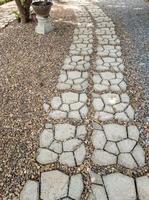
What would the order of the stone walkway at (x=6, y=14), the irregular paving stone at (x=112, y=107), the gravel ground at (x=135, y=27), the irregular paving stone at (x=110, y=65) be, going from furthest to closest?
the stone walkway at (x=6, y=14) → the irregular paving stone at (x=110, y=65) → the gravel ground at (x=135, y=27) → the irregular paving stone at (x=112, y=107)

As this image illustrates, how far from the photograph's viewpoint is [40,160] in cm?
345

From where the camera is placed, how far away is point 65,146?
11.9ft

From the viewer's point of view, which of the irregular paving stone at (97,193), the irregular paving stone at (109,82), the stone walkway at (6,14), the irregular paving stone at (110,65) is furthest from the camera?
the stone walkway at (6,14)

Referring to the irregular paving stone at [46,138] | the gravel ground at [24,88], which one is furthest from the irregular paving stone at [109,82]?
the irregular paving stone at [46,138]

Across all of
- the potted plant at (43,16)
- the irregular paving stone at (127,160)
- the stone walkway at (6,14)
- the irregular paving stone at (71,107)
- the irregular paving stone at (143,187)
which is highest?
the potted plant at (43,16)

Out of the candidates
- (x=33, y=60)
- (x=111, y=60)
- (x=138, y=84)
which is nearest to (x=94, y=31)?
(x=111, y=60)

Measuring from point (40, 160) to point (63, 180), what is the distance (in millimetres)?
448

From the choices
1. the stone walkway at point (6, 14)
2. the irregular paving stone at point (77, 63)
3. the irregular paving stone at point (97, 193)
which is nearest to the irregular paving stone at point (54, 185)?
the irregular paving stone at point (97, 193)

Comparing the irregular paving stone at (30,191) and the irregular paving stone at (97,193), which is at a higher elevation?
the irregular paving stone at (30,191)

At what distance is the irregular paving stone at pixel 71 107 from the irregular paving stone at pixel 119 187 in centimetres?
121

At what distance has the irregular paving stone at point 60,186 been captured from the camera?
3020 mm

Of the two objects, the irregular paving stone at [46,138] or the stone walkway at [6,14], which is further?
the stone walkway at [6,14]

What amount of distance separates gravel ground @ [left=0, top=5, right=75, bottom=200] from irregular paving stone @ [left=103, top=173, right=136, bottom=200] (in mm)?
886

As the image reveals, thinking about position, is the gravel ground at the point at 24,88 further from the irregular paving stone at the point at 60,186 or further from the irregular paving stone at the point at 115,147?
the irregular paving stone at the point at 115,147
